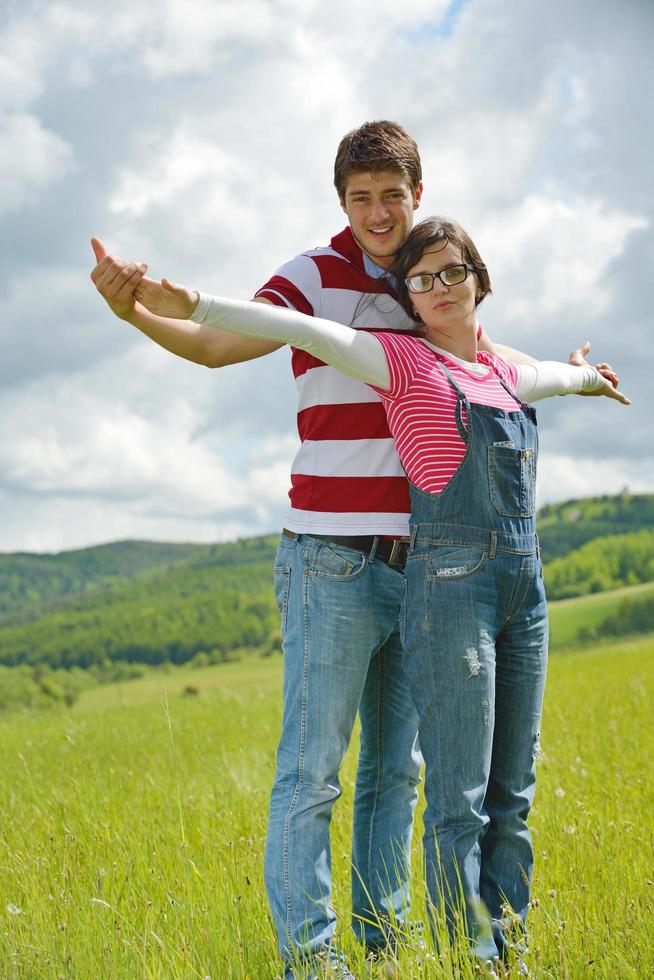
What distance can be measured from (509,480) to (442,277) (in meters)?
0.70

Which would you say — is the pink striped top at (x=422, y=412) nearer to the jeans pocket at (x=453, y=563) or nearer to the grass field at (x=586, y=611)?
the jeans pocket at (x=453, y=563)

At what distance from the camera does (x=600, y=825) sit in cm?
430

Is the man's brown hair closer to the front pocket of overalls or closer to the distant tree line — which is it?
the front pocket of overalls

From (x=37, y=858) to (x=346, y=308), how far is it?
10.5 ft

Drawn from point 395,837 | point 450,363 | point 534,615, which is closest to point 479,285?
point 450,363

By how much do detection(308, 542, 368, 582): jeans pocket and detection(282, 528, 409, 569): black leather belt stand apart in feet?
0.06

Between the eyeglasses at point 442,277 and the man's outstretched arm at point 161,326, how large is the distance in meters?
0.50

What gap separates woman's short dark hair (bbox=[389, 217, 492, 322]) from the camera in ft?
9.88

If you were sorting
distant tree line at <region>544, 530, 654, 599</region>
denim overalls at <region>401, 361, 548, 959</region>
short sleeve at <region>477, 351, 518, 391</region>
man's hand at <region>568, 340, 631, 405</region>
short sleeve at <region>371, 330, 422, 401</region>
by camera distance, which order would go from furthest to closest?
distant tree line at <region>544, 530, 654, 599</region>
man's hand at <region>568, 340, 631, 405</region>
short sleeve at <region>477, 351, 518, 391</region>
short sleeve at <region>371, 330, 422, 401</region>
denim overalls at <region>401, 361, 548, 959</region>

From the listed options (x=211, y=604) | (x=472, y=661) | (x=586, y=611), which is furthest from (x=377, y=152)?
(x=211, y=604)

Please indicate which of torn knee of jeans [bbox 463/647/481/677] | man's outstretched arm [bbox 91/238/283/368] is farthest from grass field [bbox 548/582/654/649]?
man's outstretched arm [bbox 91/238/283/368]

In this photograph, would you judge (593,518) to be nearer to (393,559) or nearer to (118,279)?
(393,559)

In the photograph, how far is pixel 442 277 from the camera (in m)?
2.97

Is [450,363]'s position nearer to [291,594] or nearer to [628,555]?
[291,594]
